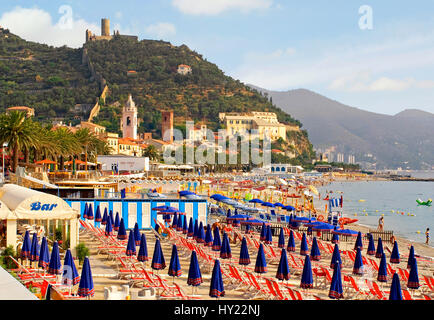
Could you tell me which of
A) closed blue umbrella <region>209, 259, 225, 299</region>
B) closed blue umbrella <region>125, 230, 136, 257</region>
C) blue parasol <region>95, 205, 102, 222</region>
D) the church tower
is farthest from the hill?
closed blue umbrella <region>209, 259, 225, 299</region>

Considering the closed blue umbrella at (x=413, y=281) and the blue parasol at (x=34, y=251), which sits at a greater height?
the blue parasol at (x=34, y=251)

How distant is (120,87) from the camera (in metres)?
172

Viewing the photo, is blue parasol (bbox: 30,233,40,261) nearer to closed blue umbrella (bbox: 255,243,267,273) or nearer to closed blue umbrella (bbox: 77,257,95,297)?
closed blue umbrella (bbox: 77,257,95,297)

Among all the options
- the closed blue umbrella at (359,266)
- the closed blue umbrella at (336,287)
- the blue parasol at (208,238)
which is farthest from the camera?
the blue parasol at (208,238)

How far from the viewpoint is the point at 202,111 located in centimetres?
16550

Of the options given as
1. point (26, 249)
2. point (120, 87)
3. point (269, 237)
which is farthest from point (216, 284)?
point (120, 87)

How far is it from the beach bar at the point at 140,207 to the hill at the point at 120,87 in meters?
115

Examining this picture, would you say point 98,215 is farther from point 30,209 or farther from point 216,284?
point 216,284

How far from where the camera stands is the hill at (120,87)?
501ft

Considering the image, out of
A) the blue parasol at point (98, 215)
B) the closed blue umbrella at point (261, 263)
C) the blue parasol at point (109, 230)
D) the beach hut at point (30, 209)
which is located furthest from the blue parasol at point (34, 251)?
the blue parasol at point (98, 215)

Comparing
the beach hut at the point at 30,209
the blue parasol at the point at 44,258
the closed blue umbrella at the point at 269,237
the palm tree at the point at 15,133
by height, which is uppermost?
the palm tree at the point at 15,133

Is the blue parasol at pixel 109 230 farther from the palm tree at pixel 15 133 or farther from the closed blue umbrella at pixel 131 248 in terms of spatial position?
the palm tree at pixel 15 133

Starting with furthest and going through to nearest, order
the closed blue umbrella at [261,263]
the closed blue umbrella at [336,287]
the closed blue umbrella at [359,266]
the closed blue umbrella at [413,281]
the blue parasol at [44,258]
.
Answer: the closed blue umbrella at [359,266], the closed blue umbrella at [261,263], the closed blue umbrella at [413,281], the blue parasol at [44,258], the closed blue umbrella at [336,287]
